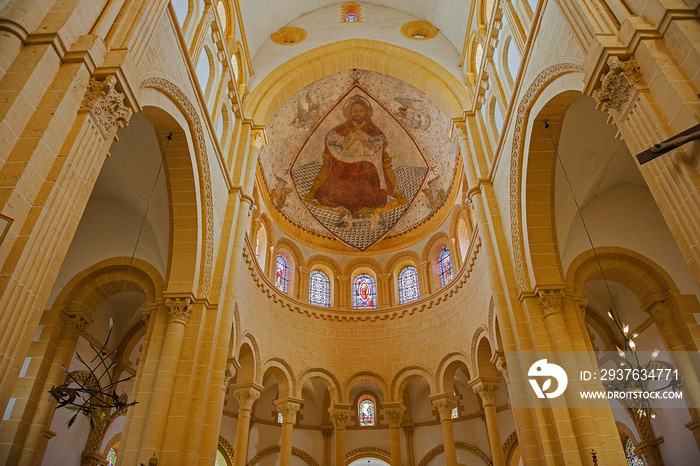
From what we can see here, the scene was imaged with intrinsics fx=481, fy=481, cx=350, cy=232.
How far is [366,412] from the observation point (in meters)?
19.5

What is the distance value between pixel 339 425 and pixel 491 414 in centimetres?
496

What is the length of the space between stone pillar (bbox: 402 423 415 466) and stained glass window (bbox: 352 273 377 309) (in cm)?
492

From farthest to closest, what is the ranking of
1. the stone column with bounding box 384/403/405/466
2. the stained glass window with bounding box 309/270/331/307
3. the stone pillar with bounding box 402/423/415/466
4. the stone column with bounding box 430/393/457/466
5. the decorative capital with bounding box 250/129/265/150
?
1. the stained glass window with bounding box 309/270/331/307
2. the stone pillar with bounding box 402/423/415/466
3. the stone column with bounding box 384/403/405/466
4. the stone column with bounding box 430/393/457/466
5. the decorative capital with bounding box 250/129/265/150

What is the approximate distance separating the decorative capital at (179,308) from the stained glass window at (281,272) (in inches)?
317

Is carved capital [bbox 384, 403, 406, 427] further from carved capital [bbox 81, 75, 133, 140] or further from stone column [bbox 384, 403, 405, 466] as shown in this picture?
carved capital [bbox 81, 75, 133, 140]

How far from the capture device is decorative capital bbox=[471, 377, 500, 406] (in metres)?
13.9

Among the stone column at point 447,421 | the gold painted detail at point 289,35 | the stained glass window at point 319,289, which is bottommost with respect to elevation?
the stone column at point 447,421

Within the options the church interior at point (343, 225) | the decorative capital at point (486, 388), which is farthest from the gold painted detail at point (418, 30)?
the decorative capital at point (486, 388)

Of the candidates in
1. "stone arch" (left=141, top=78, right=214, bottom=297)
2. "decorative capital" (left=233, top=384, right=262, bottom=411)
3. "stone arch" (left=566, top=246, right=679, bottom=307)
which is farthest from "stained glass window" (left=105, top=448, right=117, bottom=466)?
"stone arch" (left=566, top=246, right=679, bottom=307)

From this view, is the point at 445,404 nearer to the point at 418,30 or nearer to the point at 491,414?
the point at 491,414

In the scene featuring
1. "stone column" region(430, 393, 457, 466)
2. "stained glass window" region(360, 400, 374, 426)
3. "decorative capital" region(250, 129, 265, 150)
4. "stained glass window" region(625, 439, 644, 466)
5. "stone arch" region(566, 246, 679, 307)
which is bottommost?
"stained glass window" region(625, 439, 644, 466)

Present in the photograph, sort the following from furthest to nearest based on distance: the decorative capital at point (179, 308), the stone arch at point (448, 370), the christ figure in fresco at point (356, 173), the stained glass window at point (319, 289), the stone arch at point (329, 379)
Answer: the christ figure in fresco at point (356, 173) < the stained glass window at point (319, 289) < the stone arch at point (329, 379) < the stone arch at point (448, 370) < the decorative capital at point (179, 308)

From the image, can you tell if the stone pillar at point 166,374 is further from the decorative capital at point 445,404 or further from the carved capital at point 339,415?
the decorative capital at point 445,404

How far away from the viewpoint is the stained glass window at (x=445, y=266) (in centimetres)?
1769
